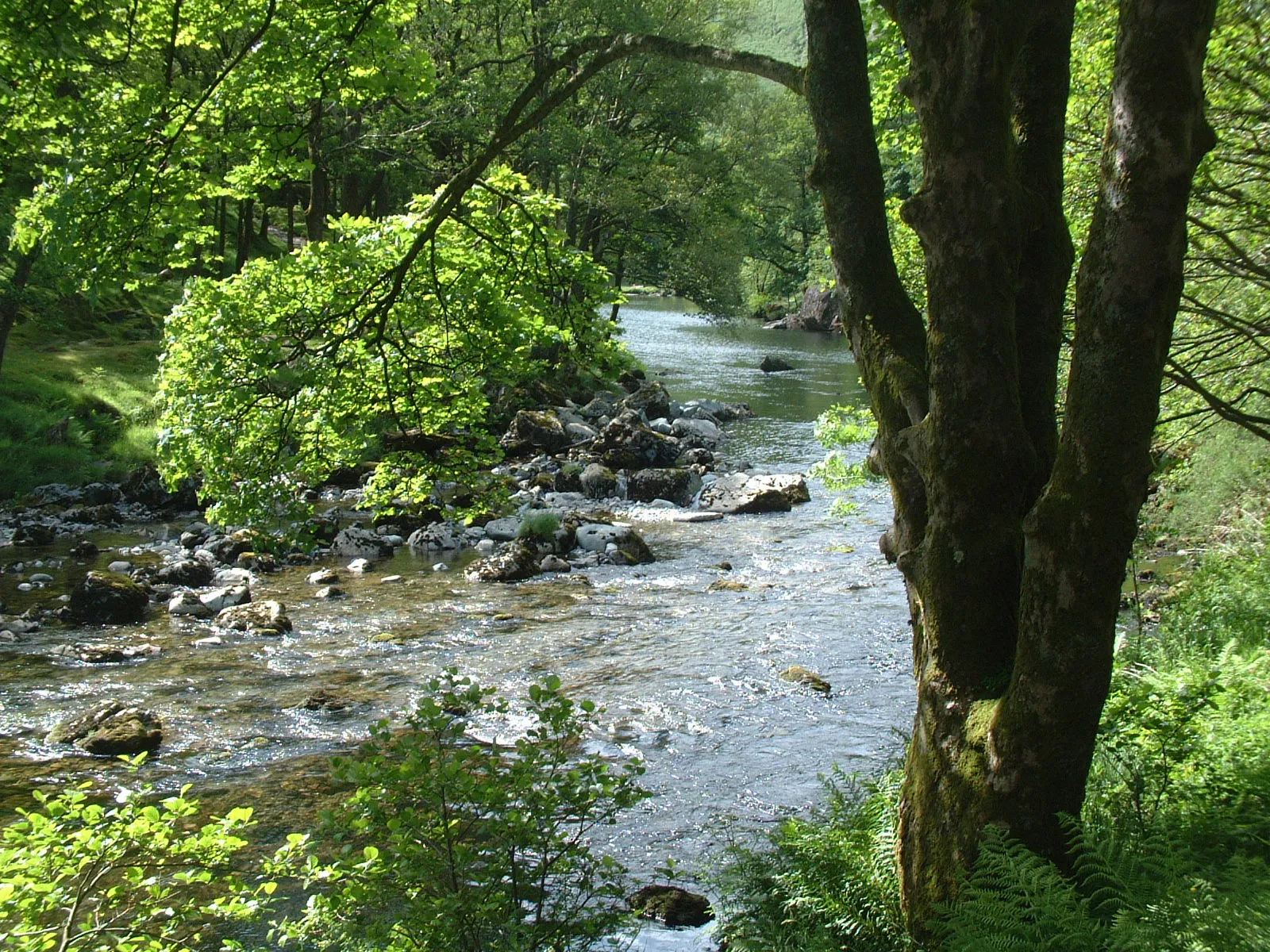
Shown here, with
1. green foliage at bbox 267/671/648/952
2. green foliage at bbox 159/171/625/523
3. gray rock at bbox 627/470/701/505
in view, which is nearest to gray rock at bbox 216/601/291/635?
green foliage at bbox 159/171/625/523

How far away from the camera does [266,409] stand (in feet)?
23.7

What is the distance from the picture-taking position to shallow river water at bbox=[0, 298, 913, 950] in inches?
337

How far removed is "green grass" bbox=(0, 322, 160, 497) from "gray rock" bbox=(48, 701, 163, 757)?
10.2m

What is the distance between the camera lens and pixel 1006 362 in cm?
409

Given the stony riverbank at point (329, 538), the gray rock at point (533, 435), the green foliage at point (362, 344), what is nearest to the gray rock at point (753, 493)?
the stony riverbank at point (329, 538)

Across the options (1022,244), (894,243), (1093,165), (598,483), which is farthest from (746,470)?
(1022,244)

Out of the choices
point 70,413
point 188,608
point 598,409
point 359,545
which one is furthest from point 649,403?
point 188,608

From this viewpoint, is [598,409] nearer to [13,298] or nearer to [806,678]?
[13,298]

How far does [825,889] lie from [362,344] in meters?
4.78

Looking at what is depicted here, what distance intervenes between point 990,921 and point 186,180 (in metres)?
6.13

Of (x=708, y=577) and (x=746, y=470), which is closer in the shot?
(x=708, y=577)

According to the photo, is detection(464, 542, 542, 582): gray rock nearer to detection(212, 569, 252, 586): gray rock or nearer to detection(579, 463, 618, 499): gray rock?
detection(212, 569, 252, 586): gray rock

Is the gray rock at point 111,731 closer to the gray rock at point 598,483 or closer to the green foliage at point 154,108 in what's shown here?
the green foliage at point 154,108

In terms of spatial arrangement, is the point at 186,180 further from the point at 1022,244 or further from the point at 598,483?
the point at 598,483
